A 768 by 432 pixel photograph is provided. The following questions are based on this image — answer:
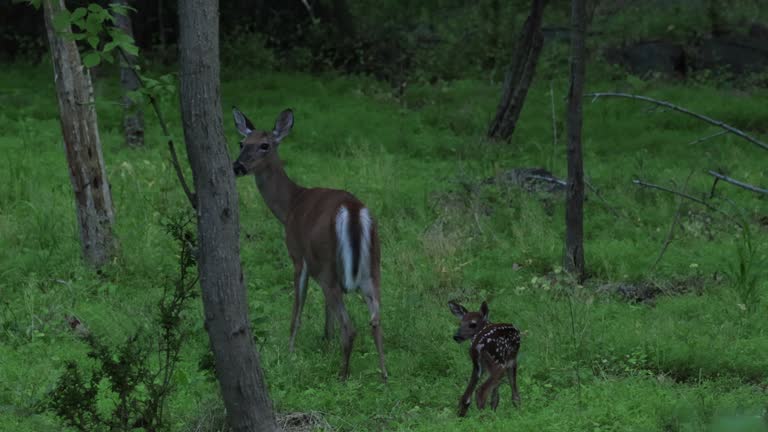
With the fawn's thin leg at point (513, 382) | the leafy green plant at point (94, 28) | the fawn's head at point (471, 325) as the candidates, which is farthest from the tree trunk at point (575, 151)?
the leafy green plant at point (94, 28)

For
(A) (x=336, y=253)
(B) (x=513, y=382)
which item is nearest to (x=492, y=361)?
(B) (x=513, y=382)

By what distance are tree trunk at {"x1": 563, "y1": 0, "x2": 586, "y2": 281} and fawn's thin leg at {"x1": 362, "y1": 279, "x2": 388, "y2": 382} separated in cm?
270

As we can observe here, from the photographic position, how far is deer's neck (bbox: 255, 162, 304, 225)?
9195 millimetres

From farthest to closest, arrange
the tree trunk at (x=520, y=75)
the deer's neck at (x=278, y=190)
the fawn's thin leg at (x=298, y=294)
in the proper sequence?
the tree trunk at (x=520, y=75) → the deer's neck at (x=278, y=190) → the fawn's thin leg at (x=298, y=294)

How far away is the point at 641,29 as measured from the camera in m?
21.6

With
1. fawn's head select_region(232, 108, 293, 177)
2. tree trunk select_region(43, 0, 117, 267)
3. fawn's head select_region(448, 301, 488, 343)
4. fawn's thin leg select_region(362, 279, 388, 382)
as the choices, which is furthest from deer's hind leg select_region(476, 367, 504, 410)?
tree trunk select_region(43, 0, 117, 267)

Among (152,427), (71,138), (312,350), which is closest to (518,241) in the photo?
(312,350)

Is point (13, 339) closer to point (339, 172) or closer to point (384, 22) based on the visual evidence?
point (339, 172)

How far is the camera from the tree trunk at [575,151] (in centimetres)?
998

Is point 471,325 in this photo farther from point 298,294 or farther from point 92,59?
point 92,59

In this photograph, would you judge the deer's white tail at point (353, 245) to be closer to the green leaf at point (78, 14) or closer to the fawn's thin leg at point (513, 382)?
the fawn's thin leg at point (513, 382)

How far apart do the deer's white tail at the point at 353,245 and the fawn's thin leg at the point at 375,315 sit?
0.08 metres

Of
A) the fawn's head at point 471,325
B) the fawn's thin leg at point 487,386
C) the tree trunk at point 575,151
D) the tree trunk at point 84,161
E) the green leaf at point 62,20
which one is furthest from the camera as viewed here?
the tree trunk at point 84,161

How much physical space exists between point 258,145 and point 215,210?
431 centimetres
